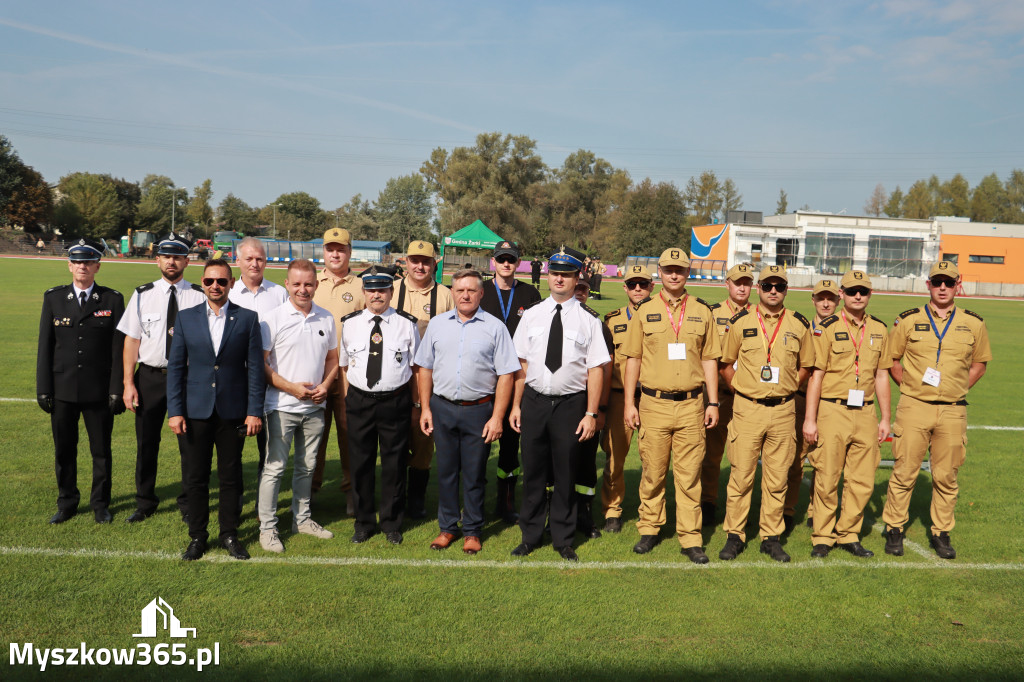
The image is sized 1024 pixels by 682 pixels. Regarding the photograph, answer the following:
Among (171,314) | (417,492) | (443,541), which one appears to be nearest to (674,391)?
(443,541)

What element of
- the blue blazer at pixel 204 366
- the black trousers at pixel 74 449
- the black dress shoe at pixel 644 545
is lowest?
the black dress shoe at pixel 644 545

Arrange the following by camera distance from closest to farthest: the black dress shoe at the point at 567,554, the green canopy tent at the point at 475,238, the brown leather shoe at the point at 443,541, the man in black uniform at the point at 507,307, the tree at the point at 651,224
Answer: the black dress shoe at the point at 567,554, the brown leather shoe at the point at 443,541, the man in black uniform at the point at 507,307, the green canopy tent at the point at 475,238, the tree at the point at 651,224

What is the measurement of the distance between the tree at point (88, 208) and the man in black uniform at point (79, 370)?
83044 millimetres

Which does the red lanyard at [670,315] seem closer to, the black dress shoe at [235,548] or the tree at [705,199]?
the black dress shoe at [235,548]

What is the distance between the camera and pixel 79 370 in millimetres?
5629

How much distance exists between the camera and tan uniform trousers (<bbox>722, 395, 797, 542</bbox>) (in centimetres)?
549

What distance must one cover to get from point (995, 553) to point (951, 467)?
844 millimetres

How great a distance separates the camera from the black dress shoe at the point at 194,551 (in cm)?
506

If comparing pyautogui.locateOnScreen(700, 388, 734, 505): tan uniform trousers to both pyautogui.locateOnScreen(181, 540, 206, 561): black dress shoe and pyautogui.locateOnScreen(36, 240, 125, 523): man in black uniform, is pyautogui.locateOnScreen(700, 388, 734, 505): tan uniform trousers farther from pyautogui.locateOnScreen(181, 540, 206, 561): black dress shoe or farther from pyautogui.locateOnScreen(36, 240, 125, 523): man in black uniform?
pyautogui.locateOnScreen(36, 240, 125, 523): man in black uniform

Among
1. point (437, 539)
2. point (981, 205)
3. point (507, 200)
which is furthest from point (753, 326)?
point (981, 205)

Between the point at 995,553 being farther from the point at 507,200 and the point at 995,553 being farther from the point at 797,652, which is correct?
the point at 507,200

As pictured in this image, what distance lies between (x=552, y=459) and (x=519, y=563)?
0.85 metres

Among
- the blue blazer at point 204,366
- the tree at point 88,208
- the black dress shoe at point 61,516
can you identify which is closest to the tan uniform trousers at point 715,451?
the blue blazer at point 204,366

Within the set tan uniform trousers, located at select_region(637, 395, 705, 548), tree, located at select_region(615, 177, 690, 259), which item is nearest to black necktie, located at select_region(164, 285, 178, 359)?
tan uniform trousers, located at select_region(637, 395, 705, 548)
